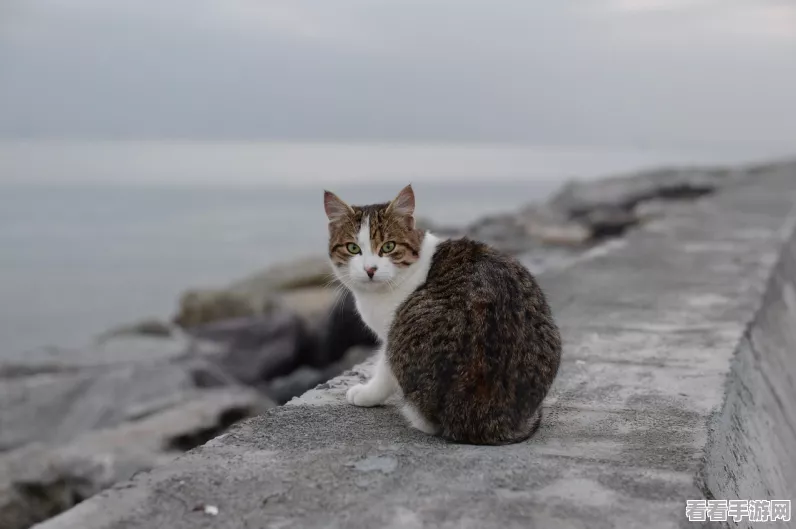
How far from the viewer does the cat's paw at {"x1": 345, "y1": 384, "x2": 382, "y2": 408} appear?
2709 mm

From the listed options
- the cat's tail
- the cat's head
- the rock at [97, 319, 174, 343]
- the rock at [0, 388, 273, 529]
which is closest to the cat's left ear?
the cat's head

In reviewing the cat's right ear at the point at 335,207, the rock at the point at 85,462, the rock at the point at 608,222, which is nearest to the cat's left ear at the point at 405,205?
the cat's right ear at the point at 335,207

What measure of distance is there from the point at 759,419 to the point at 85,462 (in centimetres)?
353

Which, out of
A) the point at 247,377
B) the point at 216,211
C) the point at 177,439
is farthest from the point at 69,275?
the point at 216,211

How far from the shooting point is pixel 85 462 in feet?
15.0

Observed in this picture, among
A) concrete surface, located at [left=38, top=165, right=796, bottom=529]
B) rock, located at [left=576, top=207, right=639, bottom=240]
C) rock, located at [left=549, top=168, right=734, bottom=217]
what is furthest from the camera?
rock, located at [left=549, top=168, right=734, bottom=217]

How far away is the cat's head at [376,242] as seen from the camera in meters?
2.68

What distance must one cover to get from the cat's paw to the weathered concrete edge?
1.05 metres

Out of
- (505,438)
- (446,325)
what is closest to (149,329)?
(446,325)

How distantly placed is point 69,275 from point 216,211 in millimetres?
12106

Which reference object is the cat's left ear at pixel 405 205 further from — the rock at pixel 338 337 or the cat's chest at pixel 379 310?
the rock at pixel 338 337

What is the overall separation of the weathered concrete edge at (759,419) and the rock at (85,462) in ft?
9.10

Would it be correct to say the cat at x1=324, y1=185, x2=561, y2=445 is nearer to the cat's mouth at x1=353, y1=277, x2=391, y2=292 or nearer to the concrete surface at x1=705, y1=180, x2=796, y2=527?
the cat's mouth at x1=353, y1=277, x2=391, y2=292

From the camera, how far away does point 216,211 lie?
26141 millimetres
